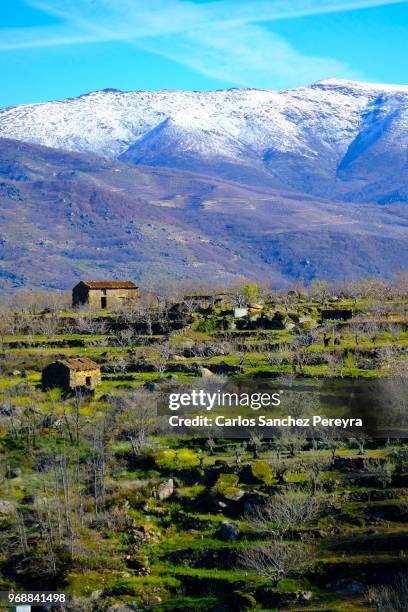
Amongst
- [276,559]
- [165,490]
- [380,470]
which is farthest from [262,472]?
[276,559]

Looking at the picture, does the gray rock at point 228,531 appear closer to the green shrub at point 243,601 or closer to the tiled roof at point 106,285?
the green shrub at point 243,601

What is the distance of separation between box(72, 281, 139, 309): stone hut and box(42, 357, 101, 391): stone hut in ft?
117

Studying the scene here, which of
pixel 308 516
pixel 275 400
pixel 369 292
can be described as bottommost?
pixel 308 516

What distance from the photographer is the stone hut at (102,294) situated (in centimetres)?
10312

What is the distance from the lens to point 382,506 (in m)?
42.7

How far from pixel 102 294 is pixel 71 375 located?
39.2 metres

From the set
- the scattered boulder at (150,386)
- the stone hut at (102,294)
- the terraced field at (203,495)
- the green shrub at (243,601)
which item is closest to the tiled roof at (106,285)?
the stone hut at (102,294)

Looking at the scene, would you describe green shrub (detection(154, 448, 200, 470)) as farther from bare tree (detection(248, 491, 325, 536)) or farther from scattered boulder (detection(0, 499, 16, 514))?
scattered boulder (detection(0, 499, 16, 514))

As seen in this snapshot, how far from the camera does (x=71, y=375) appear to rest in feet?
214

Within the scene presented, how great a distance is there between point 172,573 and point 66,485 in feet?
28.4

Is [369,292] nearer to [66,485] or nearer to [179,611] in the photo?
[66,485]

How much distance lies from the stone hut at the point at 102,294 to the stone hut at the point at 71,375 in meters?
35.6

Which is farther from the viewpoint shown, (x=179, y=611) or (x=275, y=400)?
(x=275, y=400)

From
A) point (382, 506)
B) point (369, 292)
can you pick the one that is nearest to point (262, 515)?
point (382, 506)
